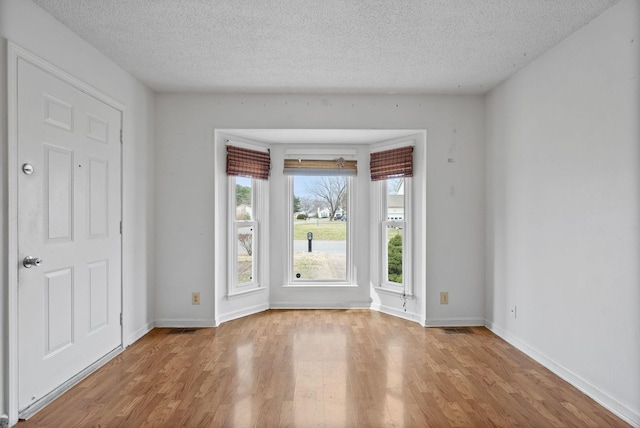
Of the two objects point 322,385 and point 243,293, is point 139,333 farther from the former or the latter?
point 322,385

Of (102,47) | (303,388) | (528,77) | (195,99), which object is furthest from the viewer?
(195,99)

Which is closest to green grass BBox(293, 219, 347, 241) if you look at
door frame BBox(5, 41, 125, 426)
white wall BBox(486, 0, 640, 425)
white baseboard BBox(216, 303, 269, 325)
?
white baseboard BBox(216, 303, 269, 325)

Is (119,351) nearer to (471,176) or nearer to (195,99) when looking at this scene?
(195,99)

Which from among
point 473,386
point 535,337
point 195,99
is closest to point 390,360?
point 473,386

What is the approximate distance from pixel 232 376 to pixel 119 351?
3.99ft

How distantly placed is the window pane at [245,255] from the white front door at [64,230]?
144 cm

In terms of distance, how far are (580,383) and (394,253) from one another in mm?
2342

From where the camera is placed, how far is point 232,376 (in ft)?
9.69

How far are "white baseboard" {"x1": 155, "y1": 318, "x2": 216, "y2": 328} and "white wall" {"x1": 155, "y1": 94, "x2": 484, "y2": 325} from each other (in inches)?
0.4

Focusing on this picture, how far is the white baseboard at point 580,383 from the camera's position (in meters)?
2.35

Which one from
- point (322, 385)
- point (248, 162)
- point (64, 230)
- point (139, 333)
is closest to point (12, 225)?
point (64, 230)

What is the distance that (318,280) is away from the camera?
5.07 m

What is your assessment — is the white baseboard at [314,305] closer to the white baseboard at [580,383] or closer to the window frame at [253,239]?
the window frame at [253,239]

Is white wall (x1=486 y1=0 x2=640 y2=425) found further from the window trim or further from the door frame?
the door frame
